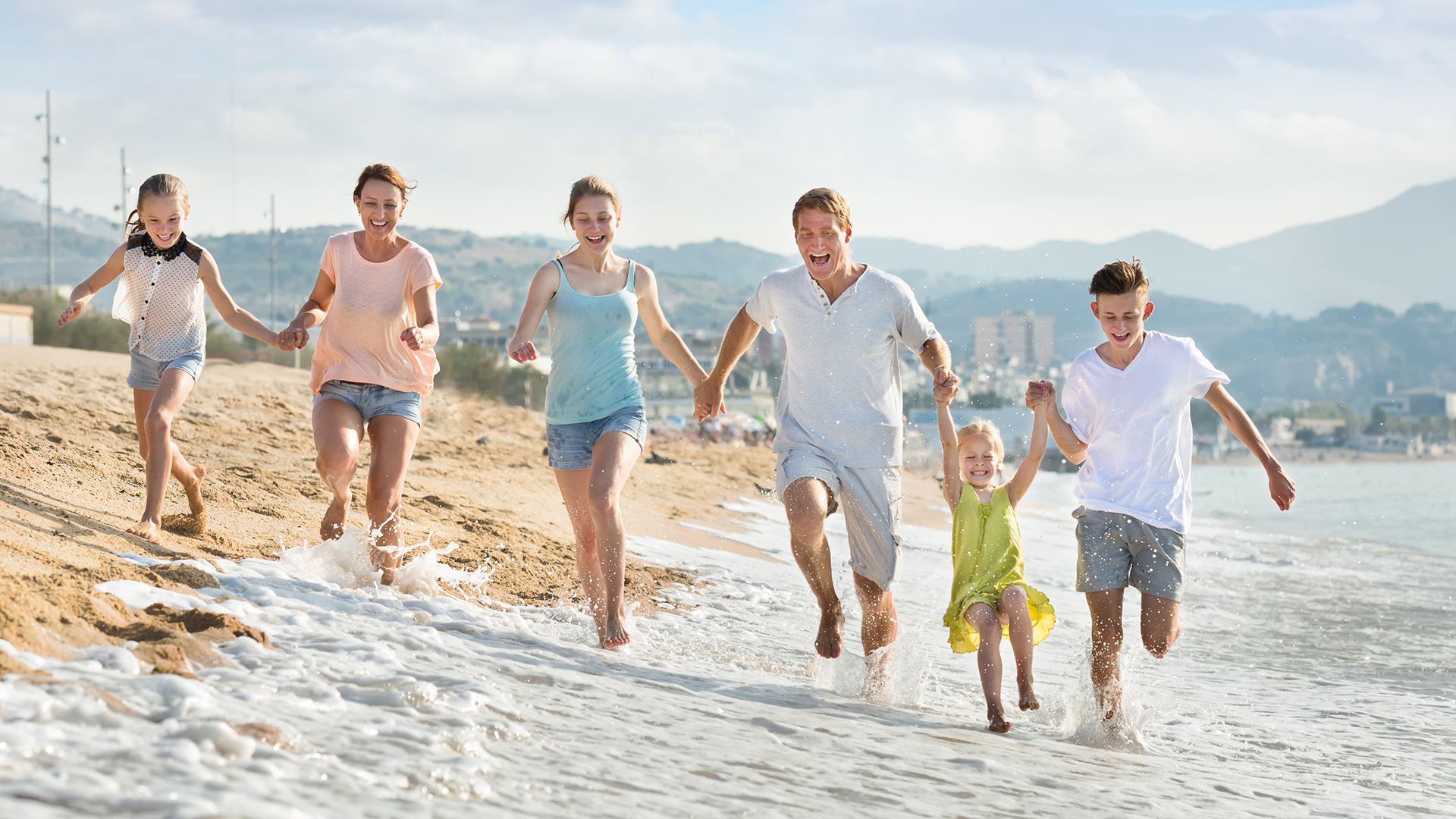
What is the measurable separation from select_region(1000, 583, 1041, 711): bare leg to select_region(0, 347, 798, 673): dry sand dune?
3.01m

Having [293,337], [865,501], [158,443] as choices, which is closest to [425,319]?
[293,337]

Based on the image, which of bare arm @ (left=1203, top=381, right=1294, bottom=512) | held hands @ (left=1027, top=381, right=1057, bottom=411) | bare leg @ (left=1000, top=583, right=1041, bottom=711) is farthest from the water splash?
bare arm @ (left=1203, top=381, right=1294, bottom=512)

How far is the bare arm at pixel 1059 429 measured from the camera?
504cm

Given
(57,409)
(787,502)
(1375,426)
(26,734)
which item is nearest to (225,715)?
(26,734)

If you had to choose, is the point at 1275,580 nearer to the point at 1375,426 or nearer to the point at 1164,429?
the point at 1164,429

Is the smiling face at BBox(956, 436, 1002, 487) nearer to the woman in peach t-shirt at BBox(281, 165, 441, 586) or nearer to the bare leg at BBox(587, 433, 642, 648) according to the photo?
the bare leg at BBox(587, 433, 642, 648)

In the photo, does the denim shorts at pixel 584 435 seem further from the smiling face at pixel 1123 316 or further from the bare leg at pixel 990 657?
the smiling face at pixel 1123 316

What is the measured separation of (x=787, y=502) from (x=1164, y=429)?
1651 mm

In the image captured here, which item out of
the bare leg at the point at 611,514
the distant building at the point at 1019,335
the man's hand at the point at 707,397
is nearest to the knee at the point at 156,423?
the bare leg at the point at 611,514

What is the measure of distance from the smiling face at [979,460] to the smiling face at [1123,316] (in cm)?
71

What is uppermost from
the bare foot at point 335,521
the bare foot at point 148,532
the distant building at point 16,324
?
the distant building at point 16,324

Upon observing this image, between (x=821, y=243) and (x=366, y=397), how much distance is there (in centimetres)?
236

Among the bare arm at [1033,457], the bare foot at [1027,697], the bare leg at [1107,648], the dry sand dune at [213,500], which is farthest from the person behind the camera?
the bare leg at [1107,648]

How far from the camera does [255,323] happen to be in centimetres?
618
